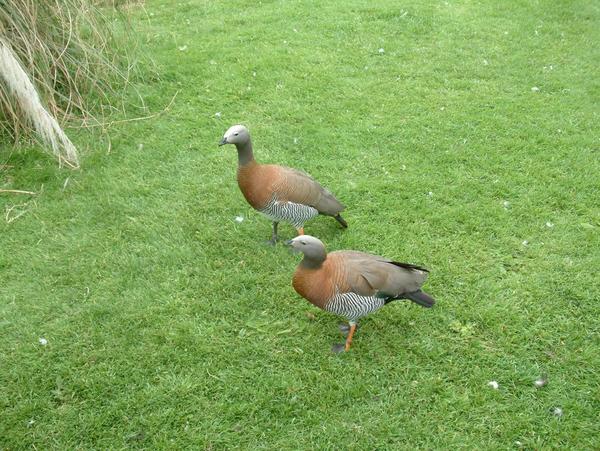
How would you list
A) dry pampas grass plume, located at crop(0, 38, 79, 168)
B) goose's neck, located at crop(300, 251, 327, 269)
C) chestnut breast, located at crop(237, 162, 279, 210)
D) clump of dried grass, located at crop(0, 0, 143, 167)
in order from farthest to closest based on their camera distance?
clump of dried grass, located at crop(0, 0, 143, 167) < dry pampas grass plume, located at crop(0, 38, 79, 168) < chestnut breast, located at crop(237, 162, 279, 210) < goose's neck, located at crop(300, 251, 327, 269)

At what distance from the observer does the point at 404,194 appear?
193 inches

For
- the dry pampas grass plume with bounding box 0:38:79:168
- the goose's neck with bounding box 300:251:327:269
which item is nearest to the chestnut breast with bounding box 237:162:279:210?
the goose's neck with bounding box 300:251:327:269

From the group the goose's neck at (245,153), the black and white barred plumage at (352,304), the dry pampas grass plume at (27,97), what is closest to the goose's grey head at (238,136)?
the goose's neck at (245,153)

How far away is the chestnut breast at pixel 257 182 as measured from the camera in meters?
4.01

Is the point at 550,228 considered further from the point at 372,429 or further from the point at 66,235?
the point at 66,235

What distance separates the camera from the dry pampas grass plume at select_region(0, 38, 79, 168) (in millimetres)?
4543

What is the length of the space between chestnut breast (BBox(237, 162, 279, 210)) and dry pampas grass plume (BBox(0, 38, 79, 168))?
6.73ft

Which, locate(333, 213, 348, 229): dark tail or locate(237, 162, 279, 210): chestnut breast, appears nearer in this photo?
locate(237, 162, 279, 210): chestnut breast

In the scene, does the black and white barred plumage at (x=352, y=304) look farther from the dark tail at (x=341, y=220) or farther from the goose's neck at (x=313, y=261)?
the dark tail at (x=341, y=220)

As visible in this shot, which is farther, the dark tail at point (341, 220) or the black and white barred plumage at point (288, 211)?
the dark tail at point (341, 220)

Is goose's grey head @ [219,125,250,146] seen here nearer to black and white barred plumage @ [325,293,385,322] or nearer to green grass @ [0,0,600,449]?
green grass @ [0,0,600,449]

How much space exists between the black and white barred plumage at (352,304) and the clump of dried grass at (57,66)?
324 cm

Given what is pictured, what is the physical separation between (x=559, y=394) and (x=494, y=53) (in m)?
5.43

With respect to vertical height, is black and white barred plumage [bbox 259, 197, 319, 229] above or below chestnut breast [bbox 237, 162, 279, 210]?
below
